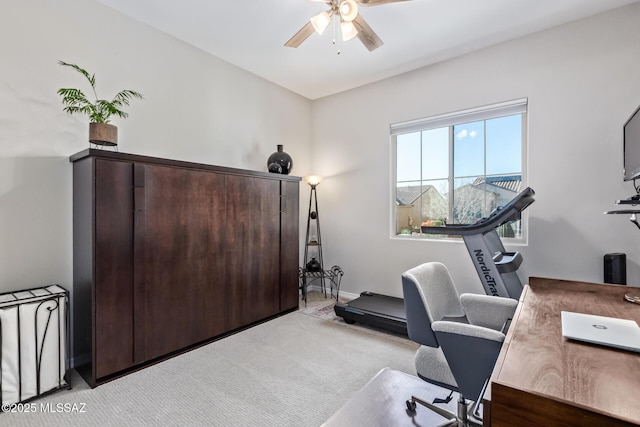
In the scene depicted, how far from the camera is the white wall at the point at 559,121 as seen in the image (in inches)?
102

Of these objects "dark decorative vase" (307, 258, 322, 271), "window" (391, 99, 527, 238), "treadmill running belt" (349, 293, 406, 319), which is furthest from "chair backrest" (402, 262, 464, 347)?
"dark decorative vase" (307, 258, 322, 271)

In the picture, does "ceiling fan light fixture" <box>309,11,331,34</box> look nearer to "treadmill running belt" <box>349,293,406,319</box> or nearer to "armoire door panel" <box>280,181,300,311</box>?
"armoire door panel" <box>280,181,300,311</box>

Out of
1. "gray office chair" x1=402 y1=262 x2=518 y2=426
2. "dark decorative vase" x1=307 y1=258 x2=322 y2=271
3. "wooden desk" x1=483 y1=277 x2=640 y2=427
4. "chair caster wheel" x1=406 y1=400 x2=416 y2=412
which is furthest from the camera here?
"dark decorative vase" x1=307 y1=258 x2=322 y2=271

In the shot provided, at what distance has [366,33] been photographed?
234 cm

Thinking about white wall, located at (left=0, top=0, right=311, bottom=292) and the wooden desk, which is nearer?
the wooden desk

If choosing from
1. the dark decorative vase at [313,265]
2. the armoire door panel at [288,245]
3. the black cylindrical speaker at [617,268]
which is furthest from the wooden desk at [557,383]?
the dark decorative vase at [313,265]

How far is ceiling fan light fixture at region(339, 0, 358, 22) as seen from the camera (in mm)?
2035

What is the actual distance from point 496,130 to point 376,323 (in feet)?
7.88

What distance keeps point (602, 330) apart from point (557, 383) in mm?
535

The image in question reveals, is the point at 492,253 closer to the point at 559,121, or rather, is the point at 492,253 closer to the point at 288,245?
the point at 559,121

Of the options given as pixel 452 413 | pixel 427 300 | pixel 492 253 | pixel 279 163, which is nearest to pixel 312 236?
pixel 279 163

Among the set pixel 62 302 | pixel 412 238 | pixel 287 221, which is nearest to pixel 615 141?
pixel 412 238

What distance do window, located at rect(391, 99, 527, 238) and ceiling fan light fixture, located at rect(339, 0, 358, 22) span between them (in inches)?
73.4

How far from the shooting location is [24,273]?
2.22 m
